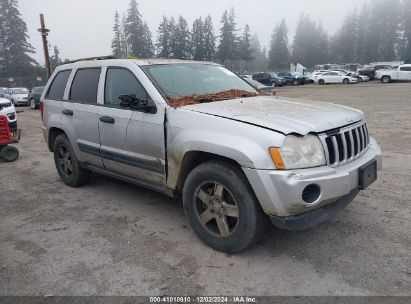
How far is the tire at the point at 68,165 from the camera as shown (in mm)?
5277

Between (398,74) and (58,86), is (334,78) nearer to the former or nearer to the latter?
(398,74)

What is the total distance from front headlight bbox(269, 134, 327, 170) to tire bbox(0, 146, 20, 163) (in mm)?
6431

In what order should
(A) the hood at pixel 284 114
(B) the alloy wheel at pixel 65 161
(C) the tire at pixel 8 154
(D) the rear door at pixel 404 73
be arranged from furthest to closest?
(D) the rear door at pixel 404 73 → (C) the tire at pixel 8 154 → (B) the alloy wheel at pixel 65 161 → (A) the hood at pixel 284 114

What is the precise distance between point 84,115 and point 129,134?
105 centimetres

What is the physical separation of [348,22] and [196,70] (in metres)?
89.6

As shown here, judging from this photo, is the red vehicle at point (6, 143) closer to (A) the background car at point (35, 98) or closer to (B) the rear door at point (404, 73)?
(A) the background car at point (35, 98)

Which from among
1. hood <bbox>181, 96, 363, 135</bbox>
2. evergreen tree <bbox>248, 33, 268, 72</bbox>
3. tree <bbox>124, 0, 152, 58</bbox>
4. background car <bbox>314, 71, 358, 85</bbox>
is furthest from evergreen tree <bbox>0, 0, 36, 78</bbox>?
evergreen tree <bbox>248, 33, 268, 72</bbox>

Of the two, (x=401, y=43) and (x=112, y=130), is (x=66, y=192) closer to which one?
(x=112, y=130)

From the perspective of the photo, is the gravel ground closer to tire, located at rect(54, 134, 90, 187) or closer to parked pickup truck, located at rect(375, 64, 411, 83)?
tire, located at rect(54, 134, 90, 187)

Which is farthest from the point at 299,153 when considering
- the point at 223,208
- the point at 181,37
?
the point at 181,37

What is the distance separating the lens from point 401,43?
76.6m

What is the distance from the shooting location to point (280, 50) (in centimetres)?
8812

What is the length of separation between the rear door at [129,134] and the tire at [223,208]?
1.69 ft

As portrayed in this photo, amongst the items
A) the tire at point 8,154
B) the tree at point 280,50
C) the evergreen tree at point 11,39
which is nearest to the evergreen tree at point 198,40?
the tree at point 280,50
